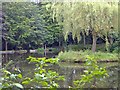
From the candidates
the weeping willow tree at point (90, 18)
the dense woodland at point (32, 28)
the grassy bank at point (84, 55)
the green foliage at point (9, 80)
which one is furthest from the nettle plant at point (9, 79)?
the weeping willow tree at point (90, 18)

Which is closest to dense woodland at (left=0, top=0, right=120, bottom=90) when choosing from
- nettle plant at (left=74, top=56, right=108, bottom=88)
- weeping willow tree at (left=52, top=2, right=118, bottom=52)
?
nettle plant at (left=74, top=56, right=108, bottom=88)

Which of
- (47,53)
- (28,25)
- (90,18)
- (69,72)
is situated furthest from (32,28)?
(90,18)

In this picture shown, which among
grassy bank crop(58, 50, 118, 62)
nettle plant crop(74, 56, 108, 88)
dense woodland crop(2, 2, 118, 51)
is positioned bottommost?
nettle plant crop(74, 56, 108, 88)

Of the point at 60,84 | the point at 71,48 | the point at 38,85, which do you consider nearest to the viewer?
the point at 38,85

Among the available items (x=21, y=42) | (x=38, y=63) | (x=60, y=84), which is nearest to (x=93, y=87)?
(x=60, y=84)

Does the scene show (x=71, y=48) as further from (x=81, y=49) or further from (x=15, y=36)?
(x=15, y=36)

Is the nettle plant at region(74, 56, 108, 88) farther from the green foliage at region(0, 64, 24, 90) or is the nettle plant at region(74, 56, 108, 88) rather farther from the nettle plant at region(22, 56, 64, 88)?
the green foliage at region(0, 64, 24, 90)
